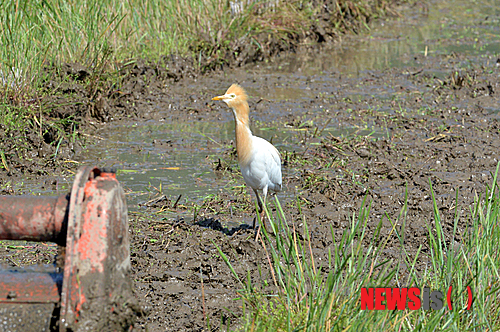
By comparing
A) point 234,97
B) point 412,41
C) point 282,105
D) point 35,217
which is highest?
point 35,217

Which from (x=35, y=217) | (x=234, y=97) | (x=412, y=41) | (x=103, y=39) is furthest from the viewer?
→ (x=412, y=41)

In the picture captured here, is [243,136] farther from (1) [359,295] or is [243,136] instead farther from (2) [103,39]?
(2) [103,39]

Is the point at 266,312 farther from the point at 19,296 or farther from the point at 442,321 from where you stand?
the point at 19,296

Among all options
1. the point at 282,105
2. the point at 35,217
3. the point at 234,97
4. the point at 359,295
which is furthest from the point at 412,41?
the point at 35,217

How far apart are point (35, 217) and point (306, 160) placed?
14.4 feet

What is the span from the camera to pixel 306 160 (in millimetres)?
6324

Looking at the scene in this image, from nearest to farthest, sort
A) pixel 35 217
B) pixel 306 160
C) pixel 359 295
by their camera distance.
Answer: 1. pixel 35 217
2. pixel 359 295
3. pixel 306 160

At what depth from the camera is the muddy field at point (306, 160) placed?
416 centimetres

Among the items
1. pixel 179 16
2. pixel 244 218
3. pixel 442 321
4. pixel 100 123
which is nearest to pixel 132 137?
pixel 100 123

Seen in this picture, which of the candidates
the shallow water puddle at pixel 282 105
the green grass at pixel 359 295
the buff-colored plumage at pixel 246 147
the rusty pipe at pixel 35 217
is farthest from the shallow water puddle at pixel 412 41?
the rusty pipe at pixel 35 217

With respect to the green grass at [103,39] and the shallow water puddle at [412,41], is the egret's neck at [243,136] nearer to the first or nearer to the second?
the green grass at [103,39]

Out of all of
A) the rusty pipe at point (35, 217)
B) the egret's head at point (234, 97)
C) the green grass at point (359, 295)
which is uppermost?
the rusty pipe at point (35, 217)

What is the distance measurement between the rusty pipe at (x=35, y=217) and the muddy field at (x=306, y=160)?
0.53 meters

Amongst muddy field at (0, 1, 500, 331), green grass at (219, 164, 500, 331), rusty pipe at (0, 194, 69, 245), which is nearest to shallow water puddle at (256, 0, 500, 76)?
muddy field at (0, 1, 500, 331)
